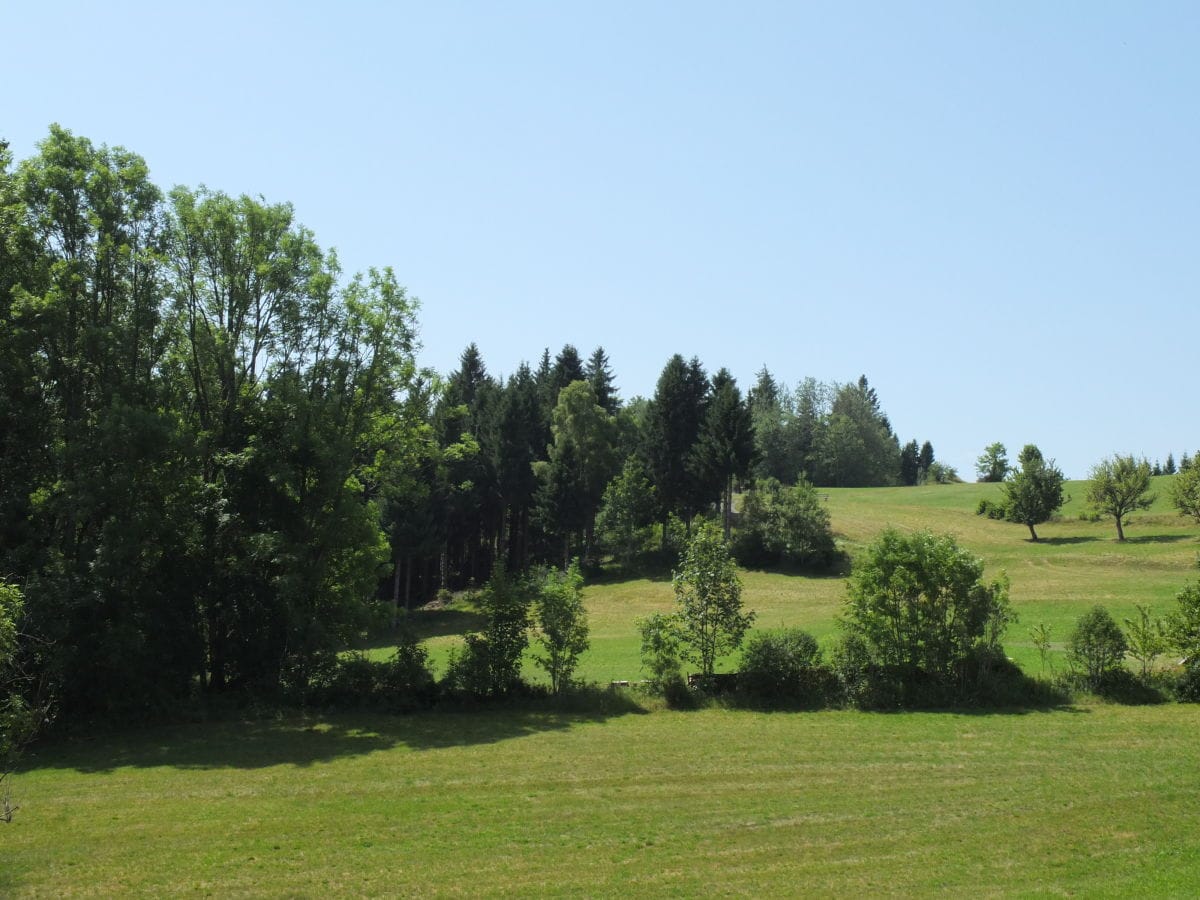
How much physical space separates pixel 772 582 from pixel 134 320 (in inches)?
1741

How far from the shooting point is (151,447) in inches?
1035

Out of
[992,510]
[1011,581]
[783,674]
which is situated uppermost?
[992,510]

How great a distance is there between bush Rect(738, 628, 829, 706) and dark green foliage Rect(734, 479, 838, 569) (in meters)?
36.5

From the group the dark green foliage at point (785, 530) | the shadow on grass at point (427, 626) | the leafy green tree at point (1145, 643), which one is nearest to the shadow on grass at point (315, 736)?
the leafy green tree at point (1145, 643)

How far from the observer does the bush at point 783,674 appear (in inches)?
1116

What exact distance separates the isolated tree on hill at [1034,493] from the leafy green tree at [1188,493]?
843cm

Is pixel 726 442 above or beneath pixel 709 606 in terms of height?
above

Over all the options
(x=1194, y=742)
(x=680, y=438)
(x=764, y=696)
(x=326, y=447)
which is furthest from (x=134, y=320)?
(x=680, y=438)

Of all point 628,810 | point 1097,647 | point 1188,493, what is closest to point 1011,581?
point 1188,493

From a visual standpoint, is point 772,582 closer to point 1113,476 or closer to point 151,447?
point 1113,476

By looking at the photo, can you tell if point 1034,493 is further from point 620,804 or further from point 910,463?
point 910,463

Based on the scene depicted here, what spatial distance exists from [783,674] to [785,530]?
37.7 meters

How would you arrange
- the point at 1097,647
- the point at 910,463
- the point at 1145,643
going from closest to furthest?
the point at 1097,647 → the point at 1145,643 → the point at 910,463

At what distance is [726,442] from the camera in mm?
68500
